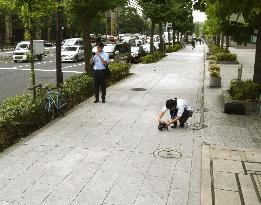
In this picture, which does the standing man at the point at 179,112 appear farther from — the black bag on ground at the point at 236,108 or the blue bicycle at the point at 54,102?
the blue bicycle at the point at 54,102

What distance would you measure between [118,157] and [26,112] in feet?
9.59

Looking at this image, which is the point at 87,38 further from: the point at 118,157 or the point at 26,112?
the point at 118,157

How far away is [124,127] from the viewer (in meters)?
10.1

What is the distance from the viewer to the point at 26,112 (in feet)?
30.2

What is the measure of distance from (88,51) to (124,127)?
8304 millimetres

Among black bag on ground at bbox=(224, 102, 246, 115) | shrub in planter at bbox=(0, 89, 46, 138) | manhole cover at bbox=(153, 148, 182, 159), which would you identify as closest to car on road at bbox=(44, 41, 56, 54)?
shrub in planter at bbox=(0, 89, 46, 138)

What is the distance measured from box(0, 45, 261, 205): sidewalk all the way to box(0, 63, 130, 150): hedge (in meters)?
0.32

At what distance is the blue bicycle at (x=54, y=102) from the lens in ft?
34.3

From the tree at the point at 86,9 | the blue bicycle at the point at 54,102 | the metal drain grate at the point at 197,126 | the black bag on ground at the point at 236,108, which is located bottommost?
the metal drain grate at the point at 197,126

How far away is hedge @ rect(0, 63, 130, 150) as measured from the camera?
27.9 feet

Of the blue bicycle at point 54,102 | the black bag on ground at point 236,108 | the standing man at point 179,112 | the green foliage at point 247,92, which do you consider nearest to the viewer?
the standing man at point 179,112

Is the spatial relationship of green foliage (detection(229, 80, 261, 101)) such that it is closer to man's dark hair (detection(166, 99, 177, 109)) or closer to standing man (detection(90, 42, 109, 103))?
man's dark hair (detection(166, 99, 177, 109))

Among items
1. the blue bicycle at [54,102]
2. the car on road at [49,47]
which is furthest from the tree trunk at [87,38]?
the car on road at [49,47]

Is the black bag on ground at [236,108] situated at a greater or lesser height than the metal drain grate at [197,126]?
greater
